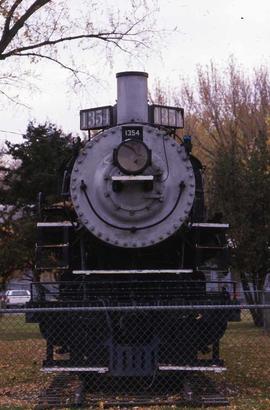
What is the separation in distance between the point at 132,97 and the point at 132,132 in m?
0.87

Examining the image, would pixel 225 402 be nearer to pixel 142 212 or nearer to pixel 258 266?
pixel 142 212

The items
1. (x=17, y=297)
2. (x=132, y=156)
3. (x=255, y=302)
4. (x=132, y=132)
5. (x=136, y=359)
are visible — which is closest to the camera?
(x=136, y=359)

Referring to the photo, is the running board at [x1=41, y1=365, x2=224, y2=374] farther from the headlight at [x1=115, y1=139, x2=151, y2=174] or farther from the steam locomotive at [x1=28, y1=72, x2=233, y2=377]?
the headlight at [x1=115, y1=139, x2=151, y2=174]

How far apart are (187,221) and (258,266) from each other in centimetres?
1212

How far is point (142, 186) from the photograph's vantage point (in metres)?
8.40

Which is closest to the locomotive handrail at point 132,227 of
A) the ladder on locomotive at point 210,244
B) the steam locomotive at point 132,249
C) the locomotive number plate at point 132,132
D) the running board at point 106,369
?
the steam locomotive at point 132,249

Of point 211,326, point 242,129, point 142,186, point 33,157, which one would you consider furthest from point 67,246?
point 242,129

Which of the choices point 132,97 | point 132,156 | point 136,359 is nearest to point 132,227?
point 132,156

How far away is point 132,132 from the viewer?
848 cm

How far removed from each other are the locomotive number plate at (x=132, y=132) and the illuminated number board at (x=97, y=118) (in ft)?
2.31

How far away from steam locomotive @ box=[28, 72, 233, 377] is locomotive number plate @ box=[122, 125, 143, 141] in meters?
0.01

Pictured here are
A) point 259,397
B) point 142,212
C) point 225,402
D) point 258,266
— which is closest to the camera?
point 225,402

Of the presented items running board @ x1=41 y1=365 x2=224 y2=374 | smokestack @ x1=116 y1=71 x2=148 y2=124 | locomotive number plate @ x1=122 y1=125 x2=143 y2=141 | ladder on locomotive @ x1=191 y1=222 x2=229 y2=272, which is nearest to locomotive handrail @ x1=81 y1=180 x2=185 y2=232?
ladder on locomotive @ x1=191 y1=222 x2=229 y2=272

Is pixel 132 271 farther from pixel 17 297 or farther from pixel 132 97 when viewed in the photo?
pixel 17 297
